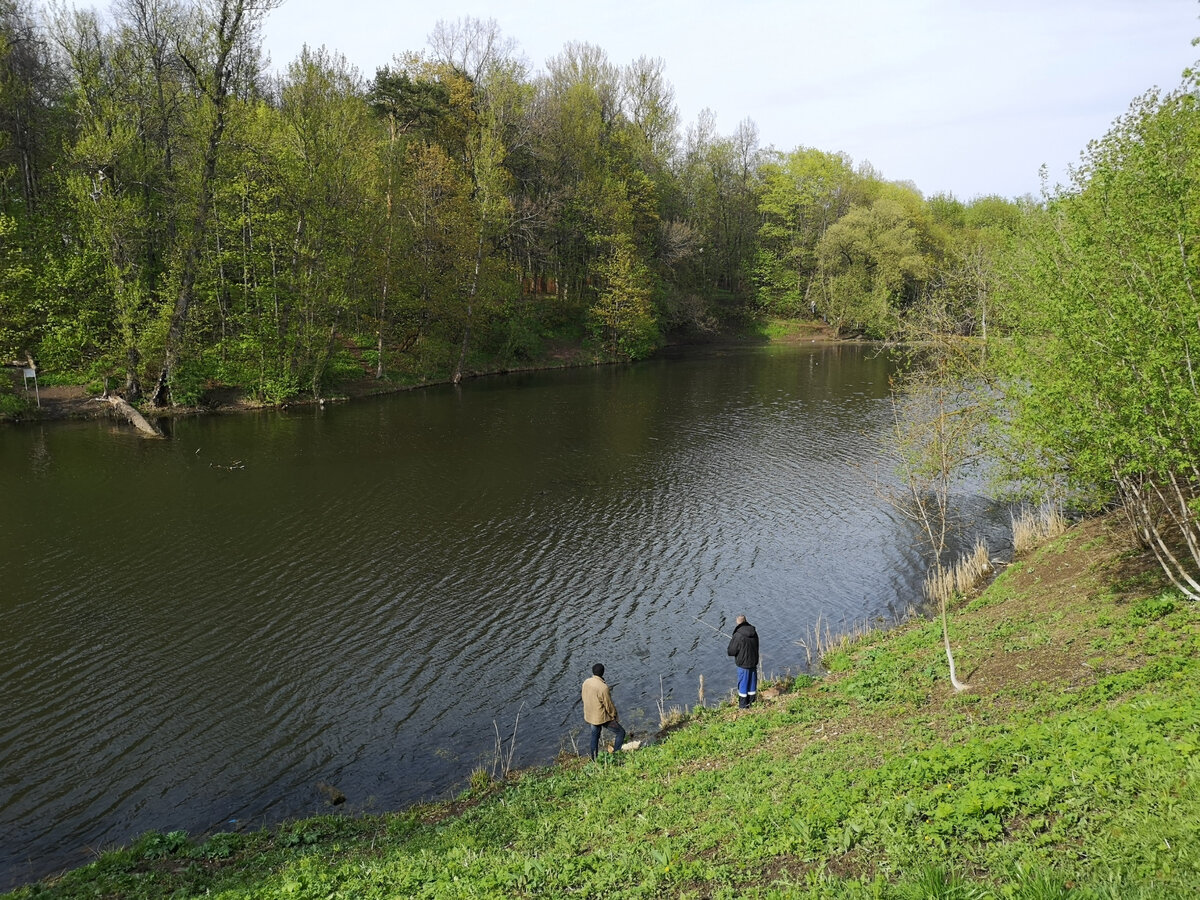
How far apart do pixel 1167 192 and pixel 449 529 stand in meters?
21.3

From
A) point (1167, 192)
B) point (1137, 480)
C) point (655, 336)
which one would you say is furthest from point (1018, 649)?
point (655, 336)

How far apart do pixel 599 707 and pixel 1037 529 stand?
1660cm

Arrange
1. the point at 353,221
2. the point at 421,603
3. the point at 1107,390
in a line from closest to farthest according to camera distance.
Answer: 1. the point at 1107,390
2. the point at 421,603
3. the point at 353,221

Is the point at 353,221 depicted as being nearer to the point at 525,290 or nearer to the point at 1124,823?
the point at 525,290

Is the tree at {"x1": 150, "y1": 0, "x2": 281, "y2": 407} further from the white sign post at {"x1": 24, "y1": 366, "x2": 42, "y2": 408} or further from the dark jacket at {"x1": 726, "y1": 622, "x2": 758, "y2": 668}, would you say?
the dark jacket at {"x1": 726, "y1": 622, "x2": 758, "y2": 668}

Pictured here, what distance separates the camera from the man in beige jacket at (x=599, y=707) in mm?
13344

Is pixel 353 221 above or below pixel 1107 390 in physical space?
above

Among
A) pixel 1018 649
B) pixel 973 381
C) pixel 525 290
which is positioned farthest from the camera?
pixel 525 290

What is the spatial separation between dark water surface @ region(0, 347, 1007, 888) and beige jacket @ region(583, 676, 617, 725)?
1570 mm

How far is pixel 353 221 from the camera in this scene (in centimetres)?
4853

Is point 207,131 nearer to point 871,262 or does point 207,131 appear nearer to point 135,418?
point 135,418

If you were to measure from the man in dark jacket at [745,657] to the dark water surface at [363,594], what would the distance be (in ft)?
5.10

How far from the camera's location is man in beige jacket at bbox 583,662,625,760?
43.8 feet

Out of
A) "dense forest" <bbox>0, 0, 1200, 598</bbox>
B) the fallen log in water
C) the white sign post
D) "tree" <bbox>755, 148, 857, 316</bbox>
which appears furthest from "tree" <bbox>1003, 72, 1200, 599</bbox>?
"tree" <bbox>755, 148, 857, 316</bbox>
